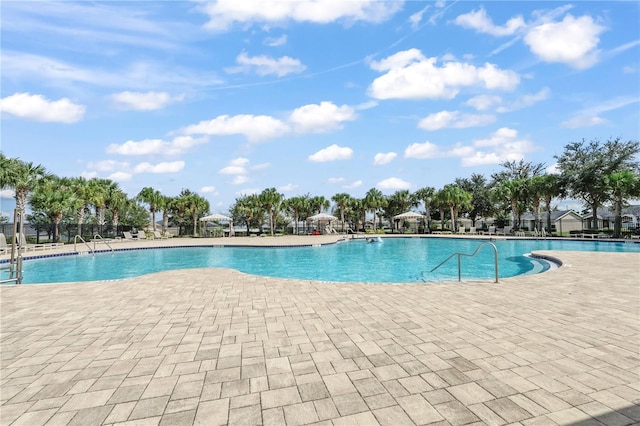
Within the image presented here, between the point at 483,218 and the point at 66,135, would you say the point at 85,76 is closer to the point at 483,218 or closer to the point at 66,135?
the point at 66,135

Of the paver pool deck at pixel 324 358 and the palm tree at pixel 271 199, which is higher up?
the palm tree at pixel 271 199

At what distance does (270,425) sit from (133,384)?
1447mm

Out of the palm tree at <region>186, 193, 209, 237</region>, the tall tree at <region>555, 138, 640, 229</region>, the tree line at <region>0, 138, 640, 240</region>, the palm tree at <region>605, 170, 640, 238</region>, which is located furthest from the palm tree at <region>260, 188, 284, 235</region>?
the palm tree at <region>605, 170, 640, 238</region>

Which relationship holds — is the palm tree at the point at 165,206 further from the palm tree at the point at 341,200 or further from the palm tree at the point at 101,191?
the palm tree at the point at 341,200

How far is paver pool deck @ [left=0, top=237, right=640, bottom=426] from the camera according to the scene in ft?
7.72

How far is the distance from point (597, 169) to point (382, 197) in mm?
19878

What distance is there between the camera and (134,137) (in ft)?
88.3

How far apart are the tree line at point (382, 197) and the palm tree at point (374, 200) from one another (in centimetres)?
12

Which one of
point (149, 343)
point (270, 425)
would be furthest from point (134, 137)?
point (270, 425)

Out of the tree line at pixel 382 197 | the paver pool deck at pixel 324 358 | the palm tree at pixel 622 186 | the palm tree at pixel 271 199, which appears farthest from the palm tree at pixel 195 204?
the palm tree at pixel 622 186

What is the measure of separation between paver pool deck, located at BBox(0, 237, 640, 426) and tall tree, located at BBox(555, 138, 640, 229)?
2691 cm

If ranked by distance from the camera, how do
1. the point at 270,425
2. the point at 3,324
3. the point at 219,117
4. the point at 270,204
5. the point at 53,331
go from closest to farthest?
the point at 270,425 → the point at 53,331 → the point at 3,324 → the point at 219,117 → the point at 270,204

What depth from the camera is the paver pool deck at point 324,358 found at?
2.35 m

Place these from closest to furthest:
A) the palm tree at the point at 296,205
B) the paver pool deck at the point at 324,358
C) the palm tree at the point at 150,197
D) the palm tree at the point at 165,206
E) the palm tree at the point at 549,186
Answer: the paver pool deck at the point at 324,358
the palm tree at the point at 549,186
the palm tree at the point at 150,197
the palm tree at the point at 165,206
the palm tree at the point at 296,205
